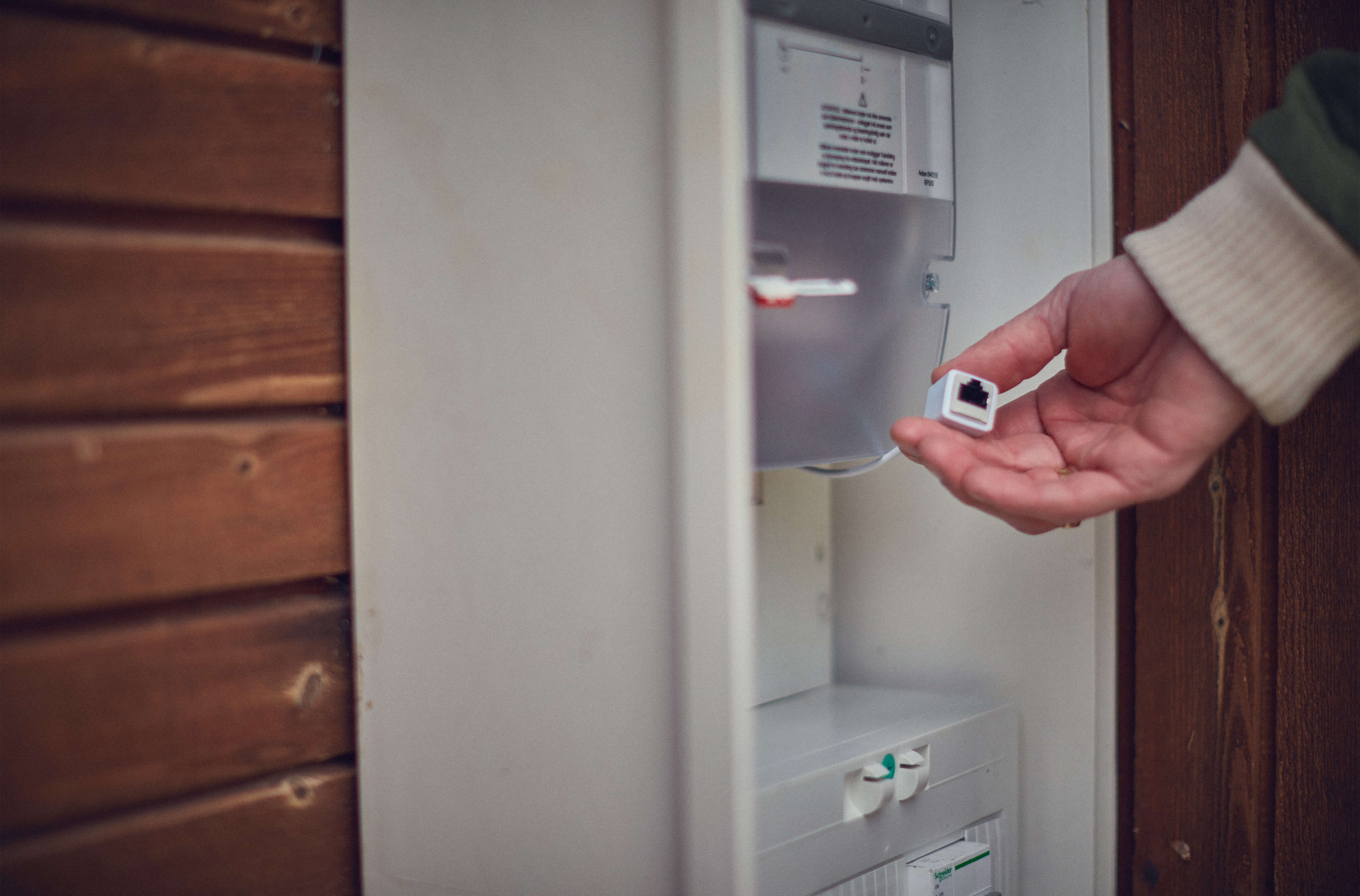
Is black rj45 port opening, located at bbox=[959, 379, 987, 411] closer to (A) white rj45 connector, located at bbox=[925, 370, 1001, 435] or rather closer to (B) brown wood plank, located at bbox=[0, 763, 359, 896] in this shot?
(A) white rj45 connector, located at bbox=[925, 370, 1001, 435]

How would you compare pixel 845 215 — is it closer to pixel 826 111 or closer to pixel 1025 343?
pixel 826 111

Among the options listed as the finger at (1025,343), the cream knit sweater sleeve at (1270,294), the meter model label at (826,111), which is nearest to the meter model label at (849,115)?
the meter model label at (826,111)

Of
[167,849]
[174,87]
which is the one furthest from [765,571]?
[174,87]

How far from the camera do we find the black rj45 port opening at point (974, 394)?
897 mm

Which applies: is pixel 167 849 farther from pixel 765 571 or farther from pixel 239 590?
pixel 765 571

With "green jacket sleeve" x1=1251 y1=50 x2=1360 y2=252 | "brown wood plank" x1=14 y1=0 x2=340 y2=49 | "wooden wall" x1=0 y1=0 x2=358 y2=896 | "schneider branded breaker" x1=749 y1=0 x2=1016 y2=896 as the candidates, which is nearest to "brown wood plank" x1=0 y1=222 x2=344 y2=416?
"wooden wall" x1=0 y1=0 x2=358 y2=896

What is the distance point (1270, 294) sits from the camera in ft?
2.59

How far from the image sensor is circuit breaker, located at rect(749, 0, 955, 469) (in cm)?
89

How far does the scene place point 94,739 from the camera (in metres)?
0.64

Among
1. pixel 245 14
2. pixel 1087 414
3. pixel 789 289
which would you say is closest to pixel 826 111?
pixel 789 289

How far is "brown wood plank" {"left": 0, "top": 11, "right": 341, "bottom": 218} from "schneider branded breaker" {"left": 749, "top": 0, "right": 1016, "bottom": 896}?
404 mm

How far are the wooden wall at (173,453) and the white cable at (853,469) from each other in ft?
1.88

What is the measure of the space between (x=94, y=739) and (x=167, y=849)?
0.36ft

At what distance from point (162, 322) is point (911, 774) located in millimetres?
819
